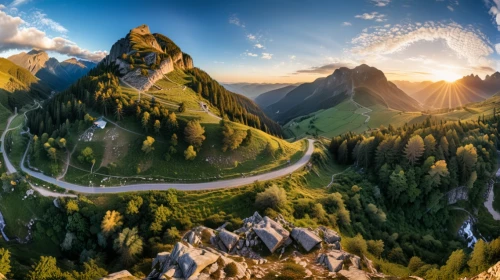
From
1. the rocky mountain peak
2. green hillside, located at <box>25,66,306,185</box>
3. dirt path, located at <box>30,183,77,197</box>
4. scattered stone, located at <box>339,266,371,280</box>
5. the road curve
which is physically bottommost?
dirt path, located at <box>30,183,77,197</box>

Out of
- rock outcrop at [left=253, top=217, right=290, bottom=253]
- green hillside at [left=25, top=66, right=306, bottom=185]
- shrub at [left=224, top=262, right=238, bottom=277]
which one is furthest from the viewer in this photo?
green hillside at [left=25, top=66, right=306, bottom=185]

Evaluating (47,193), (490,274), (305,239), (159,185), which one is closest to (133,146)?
(159,185)

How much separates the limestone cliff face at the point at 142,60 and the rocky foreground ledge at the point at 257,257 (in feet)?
325

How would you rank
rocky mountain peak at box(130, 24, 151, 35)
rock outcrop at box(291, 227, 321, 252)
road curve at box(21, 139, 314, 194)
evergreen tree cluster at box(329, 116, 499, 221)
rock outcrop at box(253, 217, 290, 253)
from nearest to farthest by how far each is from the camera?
rock outcrop at box(291, 227, 321, 252) < rock outcrop at box(253, 217, 290, 253) < road curve at box(21, 139, 314, 194) < evergreen tree cluster at box(329, 116, 499, 221) < rocky mountain peak at box(130, 24, 151, 35)

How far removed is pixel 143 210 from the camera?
53.8m

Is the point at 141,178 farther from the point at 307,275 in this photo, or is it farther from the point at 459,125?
the point at 459,125

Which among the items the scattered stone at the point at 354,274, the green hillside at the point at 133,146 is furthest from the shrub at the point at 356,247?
the green hillside at the point at 133,146

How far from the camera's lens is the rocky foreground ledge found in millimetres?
25422

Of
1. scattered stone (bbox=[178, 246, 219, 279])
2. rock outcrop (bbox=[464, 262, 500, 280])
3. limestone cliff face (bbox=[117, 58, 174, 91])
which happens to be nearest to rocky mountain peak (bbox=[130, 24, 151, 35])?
limestone cliff face (bbox=[117, 58, 174, 91])

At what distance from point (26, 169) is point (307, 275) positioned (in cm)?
9083

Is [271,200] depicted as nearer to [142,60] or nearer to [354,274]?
[354,274]

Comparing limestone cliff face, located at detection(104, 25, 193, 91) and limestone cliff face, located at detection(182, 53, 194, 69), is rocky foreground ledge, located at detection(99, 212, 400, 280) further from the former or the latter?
limestone cliff face, located at detection(182, 53, 194, 69)

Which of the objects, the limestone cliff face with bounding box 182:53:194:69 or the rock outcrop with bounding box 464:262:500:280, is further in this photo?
the limestone cliff face with bounding box 182:53:194:69

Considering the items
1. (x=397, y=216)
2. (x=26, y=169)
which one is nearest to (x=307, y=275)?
(x=397, y=216)
